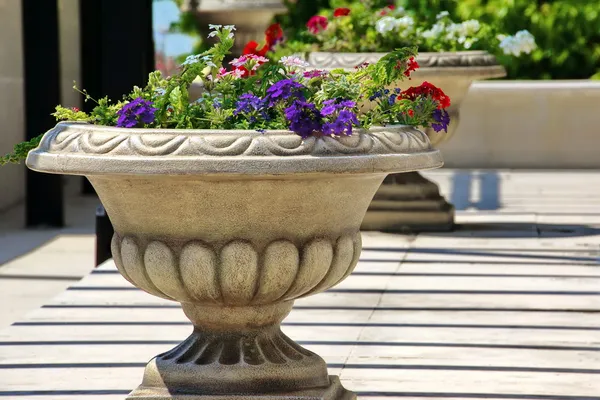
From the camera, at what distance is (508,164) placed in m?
11.6

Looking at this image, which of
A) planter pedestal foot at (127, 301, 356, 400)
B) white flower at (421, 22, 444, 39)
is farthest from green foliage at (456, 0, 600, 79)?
planter pedestal foot at (127, 301, 356, 400)

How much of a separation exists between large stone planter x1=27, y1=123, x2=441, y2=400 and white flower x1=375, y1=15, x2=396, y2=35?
405 cm

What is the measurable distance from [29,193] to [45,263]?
157 cm

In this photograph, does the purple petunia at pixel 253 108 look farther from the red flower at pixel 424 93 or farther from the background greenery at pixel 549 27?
the background greenery at pixel 549 27

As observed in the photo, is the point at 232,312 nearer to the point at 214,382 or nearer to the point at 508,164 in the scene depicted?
the point at 214,382

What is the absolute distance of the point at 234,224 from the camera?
11.1 feet

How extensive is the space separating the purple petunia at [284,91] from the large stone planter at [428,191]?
395cm

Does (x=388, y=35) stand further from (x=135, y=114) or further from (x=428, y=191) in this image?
(x=135, y=114)

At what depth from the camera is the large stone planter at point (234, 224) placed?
125 inches

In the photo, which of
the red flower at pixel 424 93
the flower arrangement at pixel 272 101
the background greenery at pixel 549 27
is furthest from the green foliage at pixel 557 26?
the flower arrangement at pixel 272 101

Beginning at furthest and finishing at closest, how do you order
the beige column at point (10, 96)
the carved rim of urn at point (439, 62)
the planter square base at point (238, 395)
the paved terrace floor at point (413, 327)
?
the beige column at point (10, 96) < the carved rim of urn at point (439, 62) < the paved terrace floor at point (413, 327) < the planter square base at point (238, 395)

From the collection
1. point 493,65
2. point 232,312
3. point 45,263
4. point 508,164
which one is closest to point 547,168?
point 508,164

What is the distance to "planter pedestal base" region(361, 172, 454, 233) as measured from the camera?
25.1 feet

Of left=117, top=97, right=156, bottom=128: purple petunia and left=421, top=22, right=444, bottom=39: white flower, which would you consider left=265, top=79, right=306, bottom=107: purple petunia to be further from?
left=421, top=22, right=444, bottom=39: white flower
